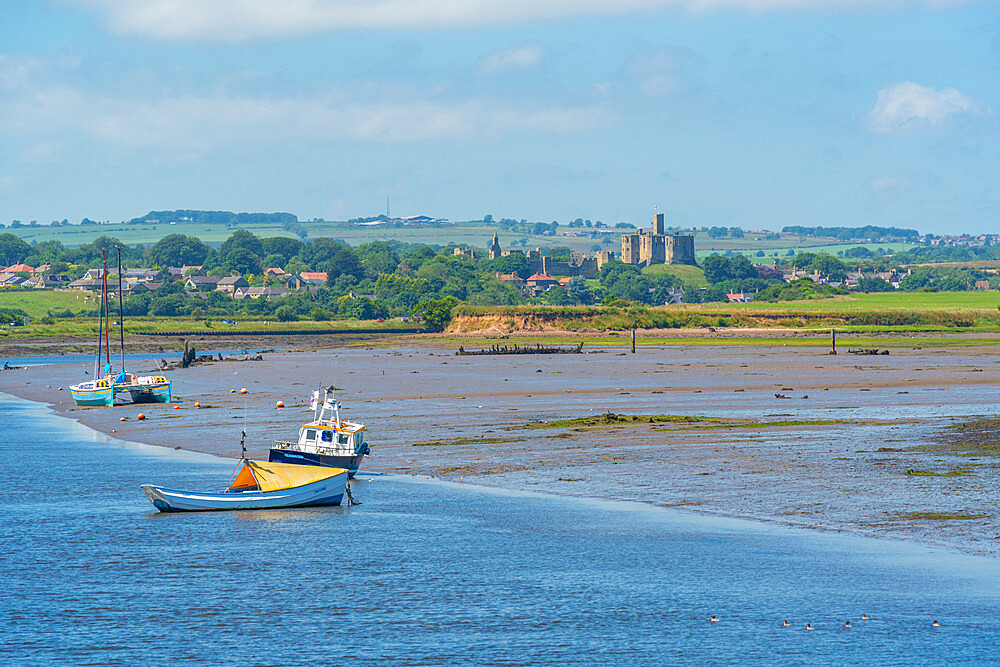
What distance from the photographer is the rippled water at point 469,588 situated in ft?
74.6

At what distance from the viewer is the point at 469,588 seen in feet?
89.6

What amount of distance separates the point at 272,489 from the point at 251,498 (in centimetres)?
74

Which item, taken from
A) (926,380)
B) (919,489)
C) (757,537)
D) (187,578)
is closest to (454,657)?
(187,578)

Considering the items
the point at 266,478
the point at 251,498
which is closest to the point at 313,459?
the point at 266,478

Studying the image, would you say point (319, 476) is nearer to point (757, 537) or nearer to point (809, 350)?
point (757, 537)

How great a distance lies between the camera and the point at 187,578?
28531 millimetres

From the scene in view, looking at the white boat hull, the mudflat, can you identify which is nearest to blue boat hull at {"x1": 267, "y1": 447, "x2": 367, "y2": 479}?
the white boat hull

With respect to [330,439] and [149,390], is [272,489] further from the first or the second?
[149,390]

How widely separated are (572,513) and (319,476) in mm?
8617

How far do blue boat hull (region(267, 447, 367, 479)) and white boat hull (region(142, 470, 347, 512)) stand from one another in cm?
194

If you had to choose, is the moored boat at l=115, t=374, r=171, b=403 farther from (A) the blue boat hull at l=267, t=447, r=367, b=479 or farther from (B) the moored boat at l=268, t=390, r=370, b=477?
(A) the blue boat hull at l=267, t=447, r=367, b=479

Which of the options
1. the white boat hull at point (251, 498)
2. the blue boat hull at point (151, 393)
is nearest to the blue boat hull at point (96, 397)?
the blue boat hull at point (151, 393)

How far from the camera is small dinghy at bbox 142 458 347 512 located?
36.8 m

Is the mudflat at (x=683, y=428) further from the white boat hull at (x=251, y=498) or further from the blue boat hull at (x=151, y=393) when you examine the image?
the white boat hull at (x=251, y=498)
